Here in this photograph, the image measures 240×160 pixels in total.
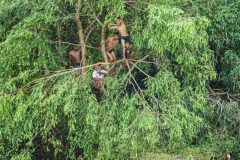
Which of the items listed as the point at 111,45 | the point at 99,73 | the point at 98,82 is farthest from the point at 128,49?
the point at 98,82

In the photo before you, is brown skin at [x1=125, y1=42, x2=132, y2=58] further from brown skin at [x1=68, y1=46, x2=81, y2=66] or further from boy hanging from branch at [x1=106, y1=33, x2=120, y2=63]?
brown skin at [x1=68, y1=46, x2=81, y2=66]

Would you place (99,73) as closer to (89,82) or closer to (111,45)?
(89,82)

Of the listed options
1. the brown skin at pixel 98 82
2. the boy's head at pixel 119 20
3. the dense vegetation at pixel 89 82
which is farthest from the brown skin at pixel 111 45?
the boy's head at pixel 119 20

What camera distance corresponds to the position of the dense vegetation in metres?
8.61

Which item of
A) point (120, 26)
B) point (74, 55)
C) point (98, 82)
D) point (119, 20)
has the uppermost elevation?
point (119, 20)

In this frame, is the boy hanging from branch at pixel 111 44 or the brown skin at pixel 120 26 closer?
the brown skin at pixel 120 26

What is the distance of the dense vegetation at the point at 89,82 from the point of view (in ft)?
28.2

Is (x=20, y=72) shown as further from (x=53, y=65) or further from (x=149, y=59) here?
(x=149, y=59)

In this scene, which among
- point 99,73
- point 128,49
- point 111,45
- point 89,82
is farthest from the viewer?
point 111,45

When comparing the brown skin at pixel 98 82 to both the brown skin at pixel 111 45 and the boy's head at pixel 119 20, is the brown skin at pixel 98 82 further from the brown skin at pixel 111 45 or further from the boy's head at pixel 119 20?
the boy's head at pixel 119 20

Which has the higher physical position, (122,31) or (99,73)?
(122,31)

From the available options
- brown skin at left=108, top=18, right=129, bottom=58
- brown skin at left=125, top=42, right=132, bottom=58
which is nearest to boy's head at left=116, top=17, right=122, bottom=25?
brown skin at left=108, top=18, right=129, bottom=58

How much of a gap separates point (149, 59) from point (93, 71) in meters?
1.15

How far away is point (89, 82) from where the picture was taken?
30.1 feet
